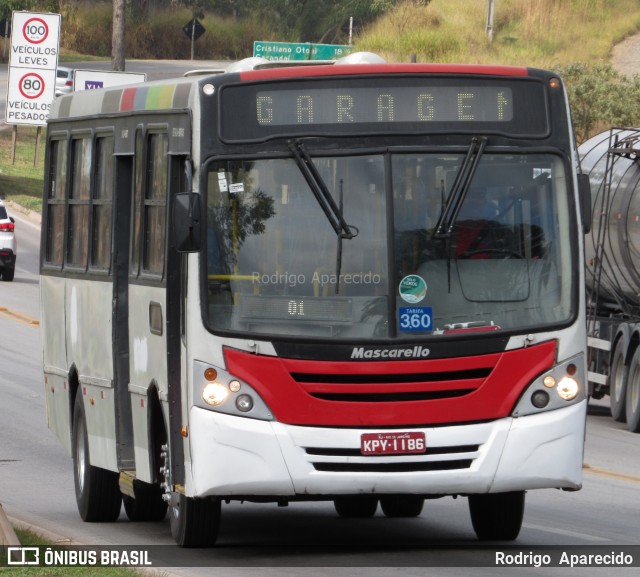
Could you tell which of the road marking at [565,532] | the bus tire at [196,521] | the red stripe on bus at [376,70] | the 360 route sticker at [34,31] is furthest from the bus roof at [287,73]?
the 360 route sticker at [34,31]

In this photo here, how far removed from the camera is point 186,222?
31.6 ft

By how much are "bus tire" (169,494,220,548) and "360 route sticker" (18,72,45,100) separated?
34.2 metres

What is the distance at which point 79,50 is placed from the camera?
8588 centimetres

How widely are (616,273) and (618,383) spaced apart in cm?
163

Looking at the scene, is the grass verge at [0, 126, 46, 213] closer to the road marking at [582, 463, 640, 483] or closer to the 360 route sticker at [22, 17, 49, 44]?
the 360 route sticker at [22, 17, 49, 44]

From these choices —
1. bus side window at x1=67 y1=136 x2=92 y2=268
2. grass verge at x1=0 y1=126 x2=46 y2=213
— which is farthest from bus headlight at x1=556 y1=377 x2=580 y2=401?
grass verge at x1=0 y1=126 x2=46 y2=213

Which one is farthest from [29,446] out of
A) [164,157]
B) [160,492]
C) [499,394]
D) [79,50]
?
[79,50]

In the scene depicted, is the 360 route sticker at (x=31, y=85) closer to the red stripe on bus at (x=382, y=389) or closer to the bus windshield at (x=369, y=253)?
the bus windshield at (x=369, y=253)

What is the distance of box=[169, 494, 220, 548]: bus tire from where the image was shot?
33.8 ft

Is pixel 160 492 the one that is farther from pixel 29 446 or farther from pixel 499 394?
pixel 29 446

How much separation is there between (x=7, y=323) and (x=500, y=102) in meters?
19.4

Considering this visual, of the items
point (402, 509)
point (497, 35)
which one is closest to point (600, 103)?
point (497, 35)

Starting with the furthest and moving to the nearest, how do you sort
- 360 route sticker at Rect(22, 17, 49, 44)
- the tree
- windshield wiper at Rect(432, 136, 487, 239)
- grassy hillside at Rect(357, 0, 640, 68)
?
grassy hillside at Rect(357, 0, 640, 68)
the tree
360 route sticker at Rect(22, 17, 49, 44)
windshield wiper at Rect(432, 136, 487, 239)

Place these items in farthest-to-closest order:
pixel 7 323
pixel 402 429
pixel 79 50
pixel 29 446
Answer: pixel 79 50
pixel 7 323
pixel 29 446
pixel 402 429
